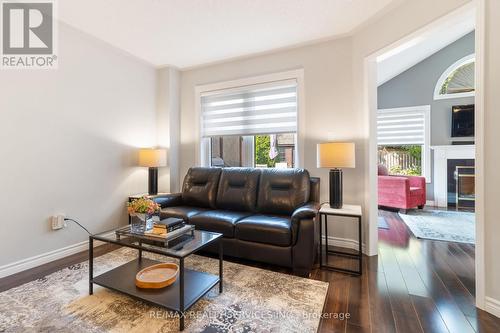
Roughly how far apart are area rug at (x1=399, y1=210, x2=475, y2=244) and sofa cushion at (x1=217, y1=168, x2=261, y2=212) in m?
2.43

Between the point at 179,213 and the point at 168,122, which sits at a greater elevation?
the point at 168,122

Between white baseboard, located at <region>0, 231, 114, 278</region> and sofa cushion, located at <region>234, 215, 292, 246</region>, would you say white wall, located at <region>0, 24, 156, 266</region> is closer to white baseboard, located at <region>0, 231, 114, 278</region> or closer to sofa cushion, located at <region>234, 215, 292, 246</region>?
white baseboard, located at <region>0, 231, 114, 278</region>

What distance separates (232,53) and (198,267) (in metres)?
2.88

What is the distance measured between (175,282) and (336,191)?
1.81 m

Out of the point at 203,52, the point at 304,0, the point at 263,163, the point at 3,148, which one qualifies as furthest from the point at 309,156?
the point at 3,148

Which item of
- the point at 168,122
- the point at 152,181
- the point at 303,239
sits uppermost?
the point at 168,122

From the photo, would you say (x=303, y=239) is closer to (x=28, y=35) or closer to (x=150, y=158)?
(x=150, y=158)

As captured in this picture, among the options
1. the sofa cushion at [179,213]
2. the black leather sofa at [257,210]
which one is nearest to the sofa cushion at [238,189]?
the black leather sofa at [257,210]

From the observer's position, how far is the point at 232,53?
11.3ft

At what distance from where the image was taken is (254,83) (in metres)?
3.49

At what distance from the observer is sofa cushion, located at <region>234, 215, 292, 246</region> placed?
2.25 m

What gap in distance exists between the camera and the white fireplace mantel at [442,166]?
16.7 feet

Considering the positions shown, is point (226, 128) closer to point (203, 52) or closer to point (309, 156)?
point (203, 52)

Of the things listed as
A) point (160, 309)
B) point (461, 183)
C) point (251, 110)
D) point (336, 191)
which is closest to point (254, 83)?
point (251, 110)
